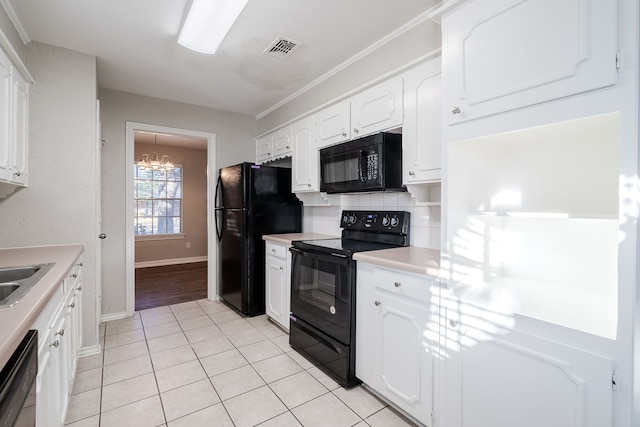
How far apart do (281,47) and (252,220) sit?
64.5 inches

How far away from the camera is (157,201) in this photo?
6199 millimetres

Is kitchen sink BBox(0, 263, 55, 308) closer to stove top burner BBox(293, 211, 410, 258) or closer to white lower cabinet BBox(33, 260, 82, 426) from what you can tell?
white lower cabinet BBox(33, 260, 82, 426)

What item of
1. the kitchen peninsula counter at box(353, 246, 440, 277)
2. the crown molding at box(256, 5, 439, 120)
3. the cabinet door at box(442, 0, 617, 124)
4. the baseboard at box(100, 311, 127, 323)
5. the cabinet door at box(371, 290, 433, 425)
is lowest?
the baseboard at box(100, 311, 127, 323)

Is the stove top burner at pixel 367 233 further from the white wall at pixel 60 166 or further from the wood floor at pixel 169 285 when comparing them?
the wood floor at pixel 169 285

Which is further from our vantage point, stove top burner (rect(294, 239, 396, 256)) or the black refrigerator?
the black refrigerator

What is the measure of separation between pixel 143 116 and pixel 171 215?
10.9 ft

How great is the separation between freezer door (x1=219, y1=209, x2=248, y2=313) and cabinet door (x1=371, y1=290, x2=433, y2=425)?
5.96ft

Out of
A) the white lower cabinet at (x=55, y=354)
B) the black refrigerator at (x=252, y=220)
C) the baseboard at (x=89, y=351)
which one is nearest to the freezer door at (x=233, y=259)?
the black refrigerator at (x=252, y=220)

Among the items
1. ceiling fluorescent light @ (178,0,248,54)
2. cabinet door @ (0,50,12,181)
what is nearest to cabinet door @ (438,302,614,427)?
ceiling fluorescent light @ (178,0,248,54)

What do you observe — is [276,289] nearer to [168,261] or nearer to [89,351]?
[89,351]

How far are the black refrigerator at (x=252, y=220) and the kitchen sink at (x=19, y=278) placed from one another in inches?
67.7

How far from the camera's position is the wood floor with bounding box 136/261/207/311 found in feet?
12.8

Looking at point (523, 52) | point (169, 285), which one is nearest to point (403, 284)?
point (523, 52)

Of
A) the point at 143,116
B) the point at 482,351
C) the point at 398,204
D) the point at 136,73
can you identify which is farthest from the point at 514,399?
the point at 143,116
